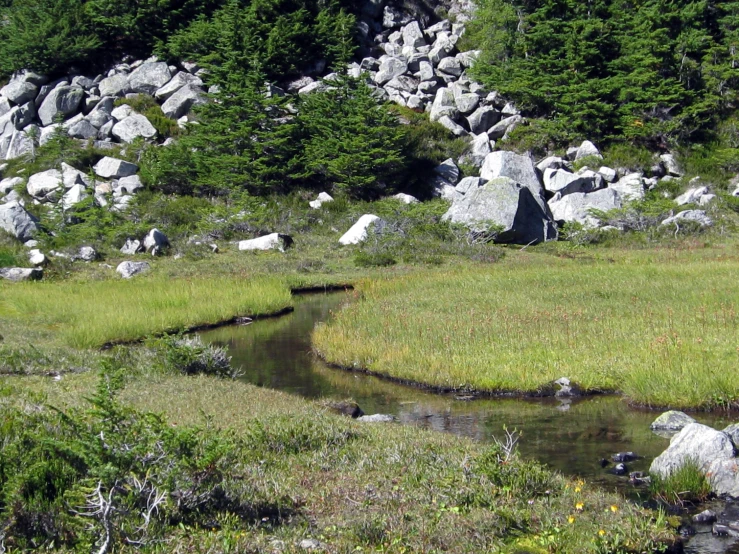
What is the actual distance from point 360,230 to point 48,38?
33822 millimetres

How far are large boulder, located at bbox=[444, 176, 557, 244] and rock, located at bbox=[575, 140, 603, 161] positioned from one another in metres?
10.1

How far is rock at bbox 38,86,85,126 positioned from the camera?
182ft

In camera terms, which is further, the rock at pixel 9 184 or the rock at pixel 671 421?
the rock at pixel 9 184

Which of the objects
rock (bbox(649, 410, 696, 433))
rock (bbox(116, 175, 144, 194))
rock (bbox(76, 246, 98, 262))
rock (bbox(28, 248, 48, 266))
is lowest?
rock (bbox(116, 175, 144, 194))

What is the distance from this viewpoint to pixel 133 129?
171 ft

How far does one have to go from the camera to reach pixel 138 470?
754 cm

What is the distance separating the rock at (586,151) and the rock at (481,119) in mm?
7273

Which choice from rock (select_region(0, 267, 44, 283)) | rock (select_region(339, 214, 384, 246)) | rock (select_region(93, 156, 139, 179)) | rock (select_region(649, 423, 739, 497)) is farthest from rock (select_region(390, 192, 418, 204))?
rock (select_region(649, 423, 739, 497))

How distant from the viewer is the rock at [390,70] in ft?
190

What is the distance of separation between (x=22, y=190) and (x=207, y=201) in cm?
1172

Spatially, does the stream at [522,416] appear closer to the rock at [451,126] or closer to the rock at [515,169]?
the rock at [515,169]

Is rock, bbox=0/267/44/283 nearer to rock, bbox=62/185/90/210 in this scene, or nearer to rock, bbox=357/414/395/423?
rock, bbox=62/185/90/210

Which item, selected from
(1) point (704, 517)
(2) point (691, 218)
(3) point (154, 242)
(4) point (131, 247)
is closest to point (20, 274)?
(4) point (131, 247)

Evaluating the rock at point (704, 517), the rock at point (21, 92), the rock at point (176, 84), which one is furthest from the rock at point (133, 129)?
the rock at point (704, 517)
